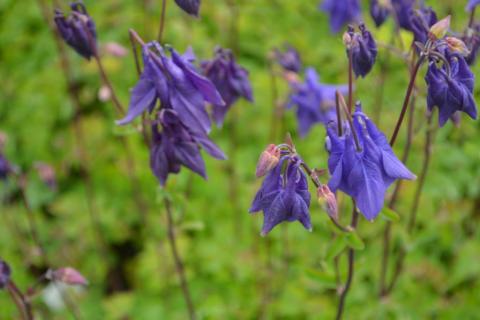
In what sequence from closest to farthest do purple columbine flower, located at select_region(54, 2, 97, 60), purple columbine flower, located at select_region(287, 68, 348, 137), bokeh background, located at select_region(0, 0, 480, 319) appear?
purple columbine flower, located at select_region(54, 2, 97, 60)
purple columbine flower, located at select_region(287, 68, 348, 137)
bokeh background, located at select_region(0, 0, 480, 319)

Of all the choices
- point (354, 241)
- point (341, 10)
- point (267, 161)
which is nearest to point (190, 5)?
point (267, 161)

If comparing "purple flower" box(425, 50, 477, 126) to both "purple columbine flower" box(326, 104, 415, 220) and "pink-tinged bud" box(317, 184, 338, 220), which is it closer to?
"purple columbine flower" box(326, 104, 415, 220)

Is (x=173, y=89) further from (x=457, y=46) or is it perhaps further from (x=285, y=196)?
(x=457, y=46)

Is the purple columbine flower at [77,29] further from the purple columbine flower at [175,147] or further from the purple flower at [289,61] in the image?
the purple flower at [289,61]

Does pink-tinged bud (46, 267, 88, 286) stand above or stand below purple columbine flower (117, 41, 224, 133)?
below

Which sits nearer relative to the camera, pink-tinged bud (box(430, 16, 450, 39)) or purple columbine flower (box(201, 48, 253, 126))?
pink-tinged bud (box(430, 16, 450, 39))

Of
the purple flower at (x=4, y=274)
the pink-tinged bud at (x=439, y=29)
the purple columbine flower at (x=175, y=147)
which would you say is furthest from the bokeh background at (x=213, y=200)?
the pink-tinged bud at (x=439, y=29)

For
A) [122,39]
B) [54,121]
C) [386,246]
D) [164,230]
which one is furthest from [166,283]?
[122,39]

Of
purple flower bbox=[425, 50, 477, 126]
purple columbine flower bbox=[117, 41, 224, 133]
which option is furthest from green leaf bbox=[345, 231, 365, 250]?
purple columbine flower bbox=[117, 41, 224, 133]
